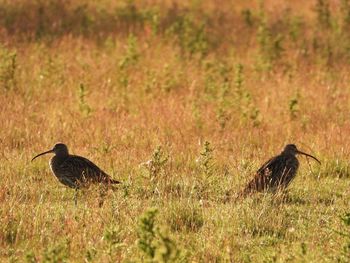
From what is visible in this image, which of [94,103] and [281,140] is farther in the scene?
[94,103]

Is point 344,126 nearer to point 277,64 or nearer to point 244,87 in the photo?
point 244,87

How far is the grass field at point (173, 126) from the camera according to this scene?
8320 mm

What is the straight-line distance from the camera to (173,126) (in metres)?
13.0

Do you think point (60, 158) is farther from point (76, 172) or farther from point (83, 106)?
point (83, 106)

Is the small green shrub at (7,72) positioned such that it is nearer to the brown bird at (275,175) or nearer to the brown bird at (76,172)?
the brown bird at (76,172)

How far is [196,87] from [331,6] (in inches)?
334

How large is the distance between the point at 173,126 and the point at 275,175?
3.10 metres

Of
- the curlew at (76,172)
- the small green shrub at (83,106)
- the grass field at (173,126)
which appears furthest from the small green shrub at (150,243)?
the small green shrub at (83,106)

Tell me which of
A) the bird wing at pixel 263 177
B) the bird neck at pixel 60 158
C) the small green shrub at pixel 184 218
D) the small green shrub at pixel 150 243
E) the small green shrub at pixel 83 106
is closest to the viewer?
the small green shrub at pixel 150 243

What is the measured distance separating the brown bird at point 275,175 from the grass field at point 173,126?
6.5 inches

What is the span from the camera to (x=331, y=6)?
2306 centimetres

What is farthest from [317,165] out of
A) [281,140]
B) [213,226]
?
[213,226]

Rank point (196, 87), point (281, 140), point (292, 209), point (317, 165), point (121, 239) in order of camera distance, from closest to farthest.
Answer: point (121, 239) → point (292, 209) → point (317, 165) → point (281, 140) → point (196, 87)

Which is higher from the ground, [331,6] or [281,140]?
[331,6]
